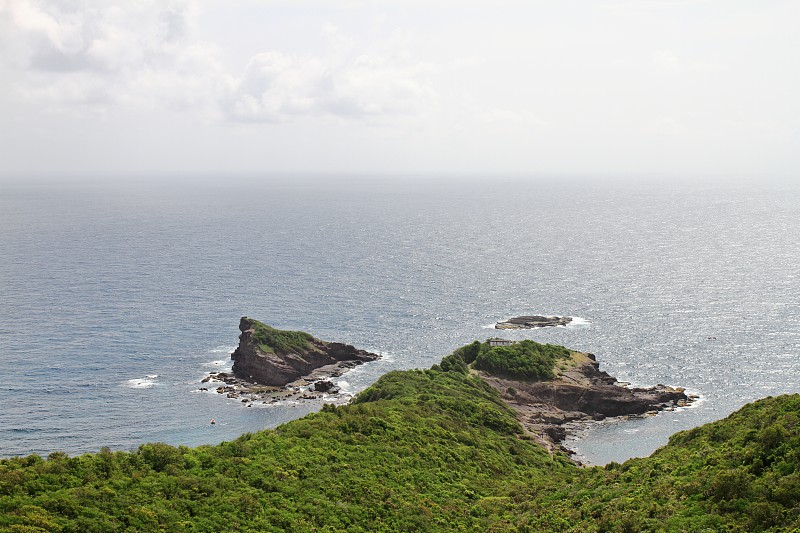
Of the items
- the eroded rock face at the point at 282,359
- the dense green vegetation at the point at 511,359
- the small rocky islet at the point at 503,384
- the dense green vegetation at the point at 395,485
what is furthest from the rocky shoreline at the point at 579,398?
the eroded rock face at the point at 282,359

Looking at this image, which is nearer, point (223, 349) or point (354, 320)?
Answer: point (223, 349)

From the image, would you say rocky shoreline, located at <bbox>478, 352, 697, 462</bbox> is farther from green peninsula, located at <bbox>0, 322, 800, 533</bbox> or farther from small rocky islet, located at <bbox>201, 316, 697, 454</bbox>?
green peninsula, located at <bbox>0, 322, 800, 533</bbox>

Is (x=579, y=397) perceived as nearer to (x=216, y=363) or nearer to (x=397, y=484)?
(x=397, y=484)

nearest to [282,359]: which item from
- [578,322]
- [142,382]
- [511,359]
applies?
[142,382]

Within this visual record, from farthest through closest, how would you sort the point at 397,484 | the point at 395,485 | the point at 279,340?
1. the point at 279,340
2. the point at 397,484
3. the point at 395,485

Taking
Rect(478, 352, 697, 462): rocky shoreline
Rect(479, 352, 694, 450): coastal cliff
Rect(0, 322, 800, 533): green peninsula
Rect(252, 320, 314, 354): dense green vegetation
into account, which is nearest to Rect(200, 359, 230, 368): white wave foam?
Rect(252, 320, 314, 354): dense green vegetation

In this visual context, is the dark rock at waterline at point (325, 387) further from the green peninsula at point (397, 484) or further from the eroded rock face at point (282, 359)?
the green peninsula at point (397, 484)

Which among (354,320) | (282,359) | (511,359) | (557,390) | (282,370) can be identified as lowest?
(282,370)
